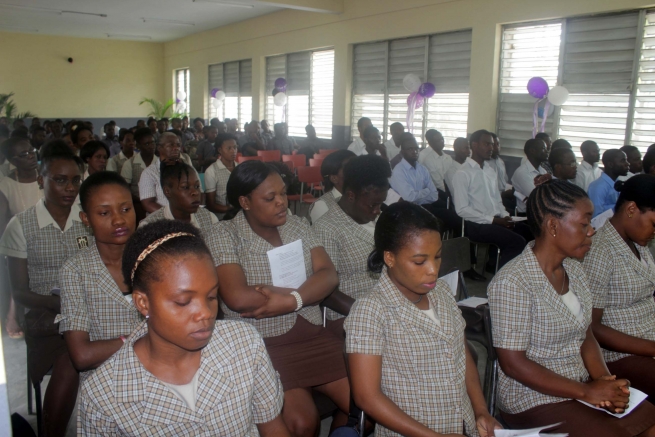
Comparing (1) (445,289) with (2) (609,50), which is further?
(2) (609,50)

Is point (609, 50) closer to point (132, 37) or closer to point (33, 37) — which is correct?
point (132, 37)

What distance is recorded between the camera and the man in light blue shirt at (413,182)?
17.7 feet

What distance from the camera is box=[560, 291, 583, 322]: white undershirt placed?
193 centimetres

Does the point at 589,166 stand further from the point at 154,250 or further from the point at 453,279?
the point at 154,250

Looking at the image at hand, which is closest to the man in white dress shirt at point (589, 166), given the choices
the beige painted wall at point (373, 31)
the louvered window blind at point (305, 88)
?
the beige painted wall at point (373, 31)

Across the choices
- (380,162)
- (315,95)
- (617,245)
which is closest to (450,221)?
(380,162)

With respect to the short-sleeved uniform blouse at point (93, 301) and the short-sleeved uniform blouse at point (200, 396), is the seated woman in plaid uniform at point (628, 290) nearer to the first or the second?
the short-sleeved uniform blouse at point (200, 396)

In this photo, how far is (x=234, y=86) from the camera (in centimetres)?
1383

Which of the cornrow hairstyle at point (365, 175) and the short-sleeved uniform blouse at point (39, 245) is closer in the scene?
the short-sleeved uniform blouse at point (39, 245)

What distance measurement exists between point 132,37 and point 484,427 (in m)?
17.2

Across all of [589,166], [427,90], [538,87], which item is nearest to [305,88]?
[427,90]

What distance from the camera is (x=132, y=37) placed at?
16188 millimetres

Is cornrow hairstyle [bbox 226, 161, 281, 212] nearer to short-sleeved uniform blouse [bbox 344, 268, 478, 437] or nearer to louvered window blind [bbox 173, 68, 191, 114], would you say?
short-sleeved uniform blouse [bbox 344, 268, 478, 437]

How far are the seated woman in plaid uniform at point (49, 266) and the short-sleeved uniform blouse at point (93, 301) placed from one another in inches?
15.8
